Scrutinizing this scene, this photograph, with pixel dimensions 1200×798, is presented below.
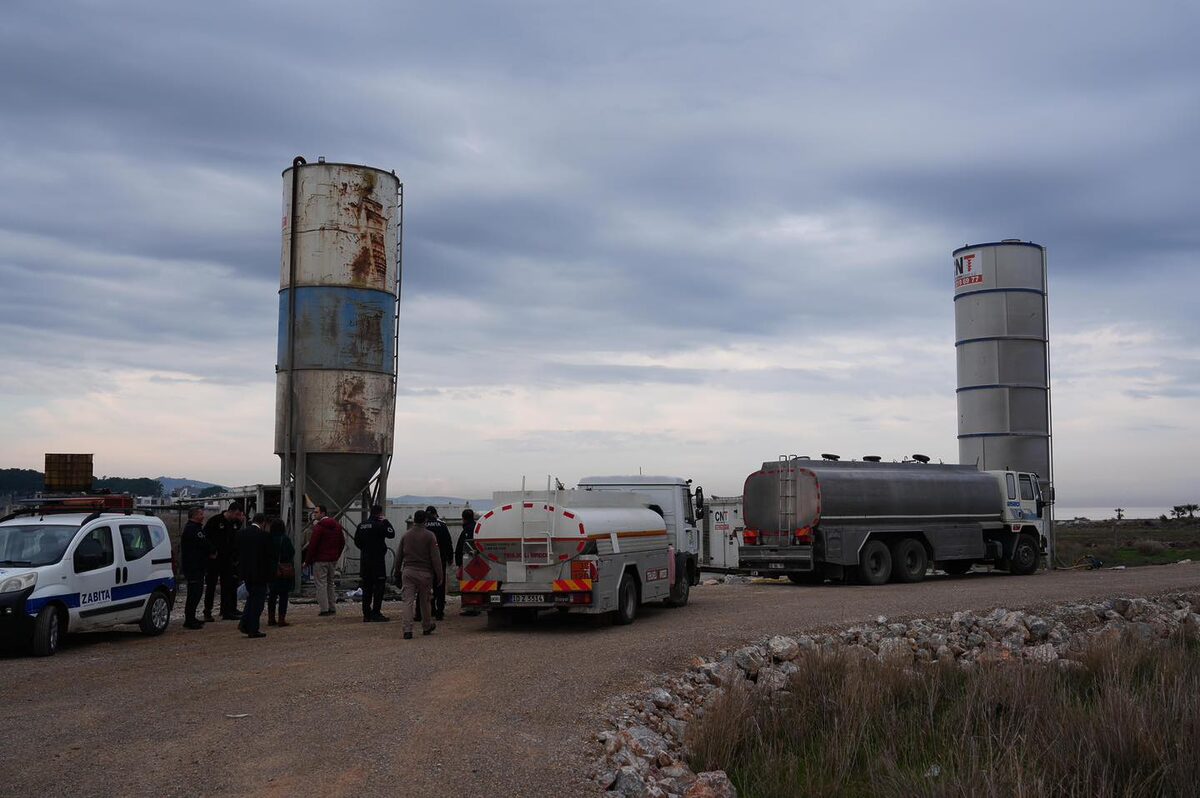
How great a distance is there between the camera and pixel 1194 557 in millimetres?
42438

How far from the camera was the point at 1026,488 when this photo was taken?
29875 millimetres

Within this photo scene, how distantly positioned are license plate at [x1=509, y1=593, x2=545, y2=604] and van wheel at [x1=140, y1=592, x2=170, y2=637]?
5.38 metres

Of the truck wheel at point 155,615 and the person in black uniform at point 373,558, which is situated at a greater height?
the person in black uniform at point 373,558

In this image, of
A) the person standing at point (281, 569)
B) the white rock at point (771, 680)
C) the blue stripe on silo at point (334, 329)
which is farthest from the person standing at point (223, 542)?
the white rock at point (771, 680)

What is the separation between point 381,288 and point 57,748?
15.6 m

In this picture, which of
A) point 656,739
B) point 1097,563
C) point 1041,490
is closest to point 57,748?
point 656,739

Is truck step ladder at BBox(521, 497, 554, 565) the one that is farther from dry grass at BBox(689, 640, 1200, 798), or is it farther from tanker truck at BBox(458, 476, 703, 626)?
dry grass at BBox(689, 640, 1200, 798)

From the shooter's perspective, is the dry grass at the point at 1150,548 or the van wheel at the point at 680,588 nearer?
the van wheel at the point at 680,588

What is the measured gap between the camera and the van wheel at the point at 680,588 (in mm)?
19828

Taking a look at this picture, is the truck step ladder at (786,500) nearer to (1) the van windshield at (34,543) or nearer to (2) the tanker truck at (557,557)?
(2) the tanker truck at (557,557)

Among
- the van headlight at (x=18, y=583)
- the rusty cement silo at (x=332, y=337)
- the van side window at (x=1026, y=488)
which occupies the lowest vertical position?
the van headlight at (x=18, y=583)

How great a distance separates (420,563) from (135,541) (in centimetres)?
430

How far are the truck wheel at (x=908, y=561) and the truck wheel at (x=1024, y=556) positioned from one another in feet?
12.8

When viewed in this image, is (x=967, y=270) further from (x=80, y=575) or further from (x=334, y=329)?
(x=80, y=575)
